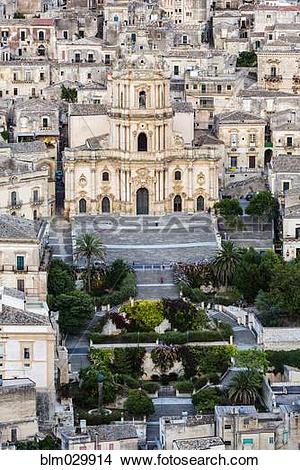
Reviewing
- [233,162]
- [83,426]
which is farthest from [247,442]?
[233,162]

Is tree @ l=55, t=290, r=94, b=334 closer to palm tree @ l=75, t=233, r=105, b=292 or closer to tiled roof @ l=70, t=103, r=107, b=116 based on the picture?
palm tree @ l=75, t=233, r=105, b=292

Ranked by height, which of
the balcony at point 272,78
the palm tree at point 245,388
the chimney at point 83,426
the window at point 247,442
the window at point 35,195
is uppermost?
the balcony at point 272,78

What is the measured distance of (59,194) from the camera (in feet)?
248

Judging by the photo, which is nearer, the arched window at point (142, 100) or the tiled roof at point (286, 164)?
the tiled roof at point (286, 164)

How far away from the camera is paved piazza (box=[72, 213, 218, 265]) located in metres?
67.1

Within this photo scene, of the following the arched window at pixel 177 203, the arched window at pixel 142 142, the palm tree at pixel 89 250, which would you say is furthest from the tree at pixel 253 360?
the arched window at pixel 142 142

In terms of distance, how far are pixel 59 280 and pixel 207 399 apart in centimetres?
961

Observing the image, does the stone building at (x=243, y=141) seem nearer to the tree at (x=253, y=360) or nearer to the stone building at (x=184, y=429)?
the tree at (x=253, y=360)

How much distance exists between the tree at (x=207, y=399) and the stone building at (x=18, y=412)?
507 cm

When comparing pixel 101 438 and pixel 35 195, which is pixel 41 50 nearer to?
pixel 35 195

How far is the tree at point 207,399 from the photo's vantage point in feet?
176

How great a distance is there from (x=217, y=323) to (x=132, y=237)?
9266mm

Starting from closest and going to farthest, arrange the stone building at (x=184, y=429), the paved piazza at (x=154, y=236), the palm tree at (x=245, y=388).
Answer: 1. the stone building at (x=184, y=429)
2. the palm tree at (x=245, y=388)
3. the paved piazza at (x=154, y=236)
